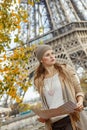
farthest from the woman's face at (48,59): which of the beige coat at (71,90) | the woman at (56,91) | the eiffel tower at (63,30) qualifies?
the eiffel tower at (63,30)

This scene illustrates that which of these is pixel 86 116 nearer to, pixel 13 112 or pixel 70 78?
pixel 70 78

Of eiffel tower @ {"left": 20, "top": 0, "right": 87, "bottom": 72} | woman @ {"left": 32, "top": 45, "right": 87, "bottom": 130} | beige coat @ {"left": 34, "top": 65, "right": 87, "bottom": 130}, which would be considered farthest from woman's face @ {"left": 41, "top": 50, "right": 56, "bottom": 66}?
eiffel tower @ {"left": 20, "top": 0, "right": 87, "bottom": 72}

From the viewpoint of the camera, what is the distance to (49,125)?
3795 millimetres

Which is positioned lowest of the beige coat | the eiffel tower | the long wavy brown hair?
the beige coat

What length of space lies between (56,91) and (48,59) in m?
0.39

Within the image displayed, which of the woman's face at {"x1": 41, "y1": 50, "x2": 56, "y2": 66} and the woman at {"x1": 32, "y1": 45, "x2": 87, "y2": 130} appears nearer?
the woman at {"x1": 32, "y1": 45, "x2": 87, "y2": 130}

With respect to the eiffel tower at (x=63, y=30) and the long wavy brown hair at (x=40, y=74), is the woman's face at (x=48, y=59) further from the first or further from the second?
the eiffel tower at (x=63, y=30)

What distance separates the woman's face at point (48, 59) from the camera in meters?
4.05

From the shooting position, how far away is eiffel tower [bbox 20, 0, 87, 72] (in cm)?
3230

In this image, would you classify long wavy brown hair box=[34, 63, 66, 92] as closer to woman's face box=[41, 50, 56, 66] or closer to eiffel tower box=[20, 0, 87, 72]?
woman's face box=[41, 50, 56, 66]

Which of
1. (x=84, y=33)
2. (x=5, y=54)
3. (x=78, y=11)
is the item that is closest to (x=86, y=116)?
(x=5, y=54)

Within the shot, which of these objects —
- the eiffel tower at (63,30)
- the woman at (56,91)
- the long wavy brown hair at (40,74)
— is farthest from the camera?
the eiffel tower at (63,30)

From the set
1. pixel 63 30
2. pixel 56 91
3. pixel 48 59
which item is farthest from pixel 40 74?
pixel 63 30

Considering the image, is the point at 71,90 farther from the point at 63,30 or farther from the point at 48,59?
the point at 63,30
